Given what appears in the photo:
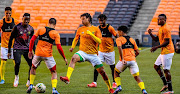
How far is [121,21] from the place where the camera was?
34.8m

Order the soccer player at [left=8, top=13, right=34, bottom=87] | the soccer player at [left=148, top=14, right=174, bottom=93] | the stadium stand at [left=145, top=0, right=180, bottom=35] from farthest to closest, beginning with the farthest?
the stadium stand at [left=145, top=0, right=180, bottom=35], the soccer player at [left=8, top=13, right=34, bottom=87], the soccer player at [left=148, top=14, right=174, bottom=93]

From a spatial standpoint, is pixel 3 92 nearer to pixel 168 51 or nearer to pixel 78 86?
pixel 78 86

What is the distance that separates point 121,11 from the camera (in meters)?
35.9

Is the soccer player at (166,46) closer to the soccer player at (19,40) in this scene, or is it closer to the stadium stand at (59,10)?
the soccer player at (19,40)

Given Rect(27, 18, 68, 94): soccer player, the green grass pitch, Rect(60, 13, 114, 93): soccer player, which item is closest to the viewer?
Rect(27, 18, 68, 94): soccer player

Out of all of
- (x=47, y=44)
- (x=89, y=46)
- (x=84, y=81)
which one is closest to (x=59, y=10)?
(x=84, y=81)

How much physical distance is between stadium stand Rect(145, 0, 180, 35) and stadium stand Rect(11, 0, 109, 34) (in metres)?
5.19

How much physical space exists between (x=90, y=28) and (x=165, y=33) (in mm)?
2019

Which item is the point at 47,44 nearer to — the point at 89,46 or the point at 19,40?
the point at 89,46

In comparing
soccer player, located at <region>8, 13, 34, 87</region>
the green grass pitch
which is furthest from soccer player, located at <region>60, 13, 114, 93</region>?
soccer player, located at <region>8, 13, 34, 87</region>

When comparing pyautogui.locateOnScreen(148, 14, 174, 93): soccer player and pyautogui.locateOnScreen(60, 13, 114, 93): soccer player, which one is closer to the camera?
pyautogui.locateOnScreen(60, 13, 114, 93): soccer player

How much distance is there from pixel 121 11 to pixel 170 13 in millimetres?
4531

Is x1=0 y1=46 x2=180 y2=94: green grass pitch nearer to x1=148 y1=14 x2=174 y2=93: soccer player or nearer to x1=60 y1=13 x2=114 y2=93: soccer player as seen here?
x1=148 y1=14 x2=174 y2=93: soccer player

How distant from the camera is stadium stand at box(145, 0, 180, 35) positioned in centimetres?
3312
